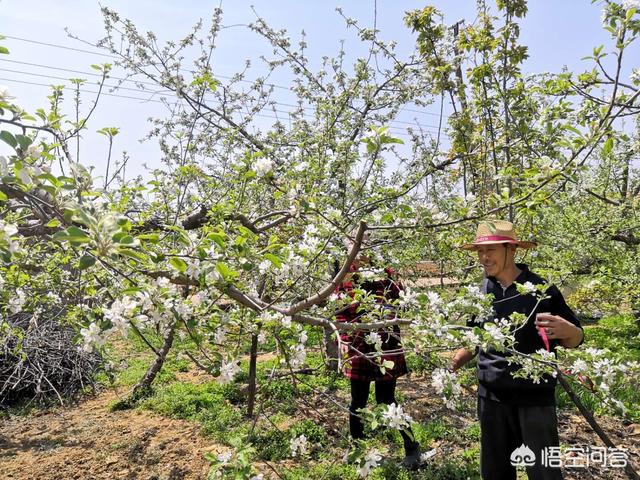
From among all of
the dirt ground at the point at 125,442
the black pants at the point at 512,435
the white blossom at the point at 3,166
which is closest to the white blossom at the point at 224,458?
the white blossom at the point at 3,166

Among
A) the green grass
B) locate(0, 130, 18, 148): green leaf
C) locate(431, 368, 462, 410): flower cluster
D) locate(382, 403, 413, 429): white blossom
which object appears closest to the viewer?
locate(0, 130, 18, 148): green leaf

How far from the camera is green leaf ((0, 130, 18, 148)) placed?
3.89ft

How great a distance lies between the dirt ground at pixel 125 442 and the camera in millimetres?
3701

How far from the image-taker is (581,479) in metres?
3.38

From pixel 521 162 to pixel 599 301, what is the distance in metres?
4.19

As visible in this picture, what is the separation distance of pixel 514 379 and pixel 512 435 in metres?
0.42

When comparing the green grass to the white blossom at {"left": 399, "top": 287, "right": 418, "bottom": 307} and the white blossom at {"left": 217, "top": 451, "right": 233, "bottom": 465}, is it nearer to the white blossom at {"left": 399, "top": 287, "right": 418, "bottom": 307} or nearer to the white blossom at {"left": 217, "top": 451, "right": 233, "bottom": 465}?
the white blossom at {"left": 399, "top": 287, "right": 418, "bottom": 307}

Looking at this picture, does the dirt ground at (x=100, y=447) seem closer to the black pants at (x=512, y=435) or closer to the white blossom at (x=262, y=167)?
the black pants at (x=512, y=435)

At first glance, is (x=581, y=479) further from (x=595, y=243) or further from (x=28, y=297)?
(x=28, y=297)

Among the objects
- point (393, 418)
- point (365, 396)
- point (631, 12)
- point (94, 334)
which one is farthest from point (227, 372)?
point (631, 12)

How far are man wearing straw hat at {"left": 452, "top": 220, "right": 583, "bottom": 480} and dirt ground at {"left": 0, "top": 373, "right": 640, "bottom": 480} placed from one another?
1.24m

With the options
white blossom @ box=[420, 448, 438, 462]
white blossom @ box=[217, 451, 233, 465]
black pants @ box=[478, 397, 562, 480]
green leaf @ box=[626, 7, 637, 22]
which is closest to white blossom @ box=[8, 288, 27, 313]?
white blossom @ box=[217, 451, 233, 465]

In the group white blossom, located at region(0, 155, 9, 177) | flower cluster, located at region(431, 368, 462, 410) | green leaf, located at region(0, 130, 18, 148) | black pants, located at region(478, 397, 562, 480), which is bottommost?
black pants, located at region(478, 397, 562, 480)

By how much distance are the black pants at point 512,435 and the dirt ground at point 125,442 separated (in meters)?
1.14
